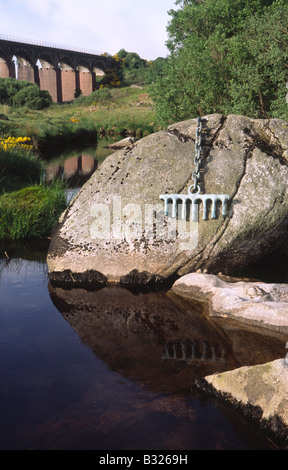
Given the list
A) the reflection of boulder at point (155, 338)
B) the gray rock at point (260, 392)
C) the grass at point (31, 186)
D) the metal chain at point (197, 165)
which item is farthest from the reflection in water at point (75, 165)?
the gray rock at point (260, 392)

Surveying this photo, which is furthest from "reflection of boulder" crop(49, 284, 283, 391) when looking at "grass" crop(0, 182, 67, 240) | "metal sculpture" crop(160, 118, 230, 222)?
"grass" crop(0, 182, 67, 240)

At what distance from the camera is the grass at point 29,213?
8570mm

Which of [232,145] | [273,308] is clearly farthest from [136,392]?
[232,145]

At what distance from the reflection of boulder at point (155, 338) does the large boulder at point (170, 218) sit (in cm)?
48

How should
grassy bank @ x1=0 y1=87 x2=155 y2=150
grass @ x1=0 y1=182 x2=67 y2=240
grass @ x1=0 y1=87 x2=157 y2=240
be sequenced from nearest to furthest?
grass @ x1=0 y1=182 x2=67 y2=240, grass @ x1=0 y1=87 x2=157 y2=240, grassy bank @ x1=0 y1=87 x2=155 y2=150

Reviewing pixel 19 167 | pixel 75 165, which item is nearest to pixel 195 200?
pixel 19 167

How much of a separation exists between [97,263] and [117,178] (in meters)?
1.38

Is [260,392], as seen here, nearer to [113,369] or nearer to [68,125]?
[113,369]

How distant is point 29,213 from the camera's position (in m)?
8.91

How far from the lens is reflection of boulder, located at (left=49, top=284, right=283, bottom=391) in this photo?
430cm

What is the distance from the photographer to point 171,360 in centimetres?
448

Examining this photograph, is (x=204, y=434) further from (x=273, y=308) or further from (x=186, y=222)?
Result: (x=186, y=222)

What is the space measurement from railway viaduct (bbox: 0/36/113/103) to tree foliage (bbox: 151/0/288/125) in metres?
50.2

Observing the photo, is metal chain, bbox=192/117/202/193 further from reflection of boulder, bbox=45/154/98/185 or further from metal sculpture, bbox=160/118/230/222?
reflection of boulder, bbox=45/154/98/185
